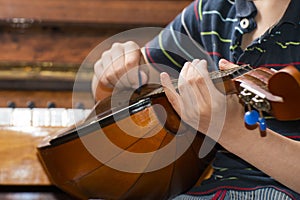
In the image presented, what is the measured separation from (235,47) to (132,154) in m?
0.27

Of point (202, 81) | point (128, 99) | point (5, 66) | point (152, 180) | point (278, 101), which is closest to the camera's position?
point (278, 101)

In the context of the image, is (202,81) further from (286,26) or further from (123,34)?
(123,34)

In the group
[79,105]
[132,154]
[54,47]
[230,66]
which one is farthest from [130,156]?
[54,47]

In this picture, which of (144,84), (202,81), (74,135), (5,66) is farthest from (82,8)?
(202,81)

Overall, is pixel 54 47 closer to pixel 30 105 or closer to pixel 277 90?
pixel 30 105

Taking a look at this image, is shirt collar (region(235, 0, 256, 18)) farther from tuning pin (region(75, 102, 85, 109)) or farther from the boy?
tuning pin (region(75, 102, 85, 109))

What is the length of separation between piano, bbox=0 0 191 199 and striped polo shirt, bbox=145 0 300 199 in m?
0.33

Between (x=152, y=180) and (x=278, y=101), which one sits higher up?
(x=278, y=101)

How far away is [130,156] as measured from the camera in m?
0.89

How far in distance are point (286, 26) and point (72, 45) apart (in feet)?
2.65

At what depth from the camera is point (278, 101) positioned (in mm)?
644

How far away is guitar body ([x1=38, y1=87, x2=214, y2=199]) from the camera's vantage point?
869mm

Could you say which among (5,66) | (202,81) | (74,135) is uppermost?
(202,81)

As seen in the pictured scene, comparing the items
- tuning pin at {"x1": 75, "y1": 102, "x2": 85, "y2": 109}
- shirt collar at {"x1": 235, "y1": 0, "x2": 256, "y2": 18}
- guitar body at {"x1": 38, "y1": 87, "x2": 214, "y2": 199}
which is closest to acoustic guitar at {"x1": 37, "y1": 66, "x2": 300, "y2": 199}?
guitar body at {"x1": 38, "y1": 87, "x2": 214, "y2": 199}
